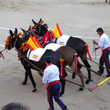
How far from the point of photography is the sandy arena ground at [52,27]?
6.25 meters

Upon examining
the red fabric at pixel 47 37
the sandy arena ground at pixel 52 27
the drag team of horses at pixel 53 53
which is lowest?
the sandy arena ground at pixel 52 27

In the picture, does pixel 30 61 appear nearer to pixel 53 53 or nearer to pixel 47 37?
pixel 53 53

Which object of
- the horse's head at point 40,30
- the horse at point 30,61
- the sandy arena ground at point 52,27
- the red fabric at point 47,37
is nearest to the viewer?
the horse at point 30,61

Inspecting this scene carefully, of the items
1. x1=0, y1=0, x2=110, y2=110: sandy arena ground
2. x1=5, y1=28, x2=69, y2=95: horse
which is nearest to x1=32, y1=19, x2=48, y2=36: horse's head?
x1=5, y1=28, x2=69, y2=95: horse

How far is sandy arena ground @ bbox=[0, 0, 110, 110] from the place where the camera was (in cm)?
625

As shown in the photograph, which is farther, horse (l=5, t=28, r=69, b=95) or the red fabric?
the red fabric

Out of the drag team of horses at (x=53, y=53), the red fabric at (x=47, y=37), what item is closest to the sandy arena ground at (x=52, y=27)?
the drag team of horses at (x=53, y=53)

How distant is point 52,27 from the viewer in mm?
13188

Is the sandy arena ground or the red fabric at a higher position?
the red fabric

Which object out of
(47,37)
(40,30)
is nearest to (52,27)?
(40,30)

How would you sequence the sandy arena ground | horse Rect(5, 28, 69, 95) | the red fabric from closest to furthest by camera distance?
horse Rect(5, 28, 69, 95) → the sandy arena ground → the red fabric

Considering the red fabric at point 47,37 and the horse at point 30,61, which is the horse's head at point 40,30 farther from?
the horse at point 30,61

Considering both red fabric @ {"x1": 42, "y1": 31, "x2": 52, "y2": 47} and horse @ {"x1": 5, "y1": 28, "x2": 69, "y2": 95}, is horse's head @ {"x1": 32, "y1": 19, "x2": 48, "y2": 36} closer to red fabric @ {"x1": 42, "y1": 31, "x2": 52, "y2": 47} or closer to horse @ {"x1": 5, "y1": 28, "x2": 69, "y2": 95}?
A: red fabric @ {"x1": 42, "y1": 31, "x2": 52, "y2": 47}

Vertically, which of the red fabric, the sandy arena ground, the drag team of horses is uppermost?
the red fabric
